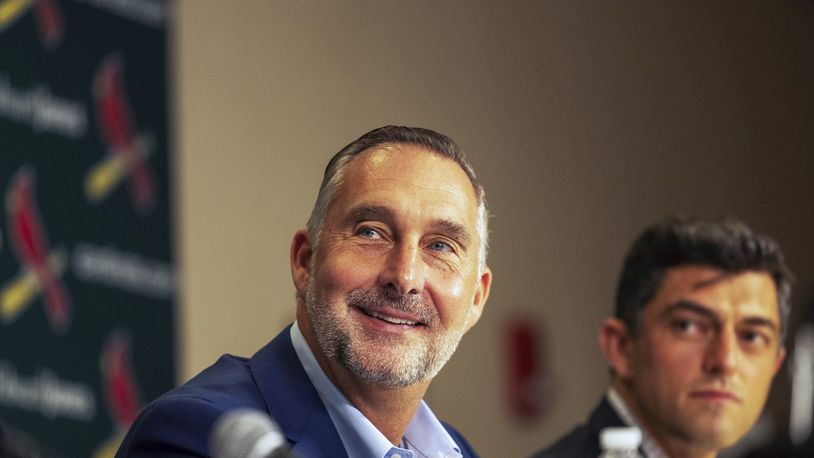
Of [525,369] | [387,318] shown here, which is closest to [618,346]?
[387,318]

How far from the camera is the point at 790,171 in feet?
33.5

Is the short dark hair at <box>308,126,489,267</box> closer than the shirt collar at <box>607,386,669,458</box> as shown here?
Yes

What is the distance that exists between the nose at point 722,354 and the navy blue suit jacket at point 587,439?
0.96 feet

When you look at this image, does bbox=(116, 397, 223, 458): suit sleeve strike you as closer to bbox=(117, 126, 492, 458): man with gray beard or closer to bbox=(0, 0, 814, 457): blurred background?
bbox=(117, 126, 492, 458): man with gray beard

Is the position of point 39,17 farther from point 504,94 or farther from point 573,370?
point 573,370

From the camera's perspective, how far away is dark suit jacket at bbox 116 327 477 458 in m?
2.44

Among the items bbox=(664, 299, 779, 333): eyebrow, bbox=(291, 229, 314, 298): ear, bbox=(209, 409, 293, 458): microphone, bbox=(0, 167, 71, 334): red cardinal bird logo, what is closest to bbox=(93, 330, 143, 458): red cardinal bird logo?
bbox=(0, 167, 71, 334): red cardinal bird logo

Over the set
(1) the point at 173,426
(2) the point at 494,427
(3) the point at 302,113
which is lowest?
(2) the point at 494,427

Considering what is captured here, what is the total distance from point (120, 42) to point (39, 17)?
39 centimetres

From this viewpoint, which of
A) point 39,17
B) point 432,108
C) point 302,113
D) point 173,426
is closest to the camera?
point 173,426

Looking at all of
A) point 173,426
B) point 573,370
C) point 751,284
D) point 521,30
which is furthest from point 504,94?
point 173,426

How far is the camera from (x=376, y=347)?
276 centimetres

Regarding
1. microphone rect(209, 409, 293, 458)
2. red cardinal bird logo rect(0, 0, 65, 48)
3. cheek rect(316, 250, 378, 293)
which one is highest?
red cardinal bird logo rect(0, 0, 65, 48)

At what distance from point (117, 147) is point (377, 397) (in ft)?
10.2
